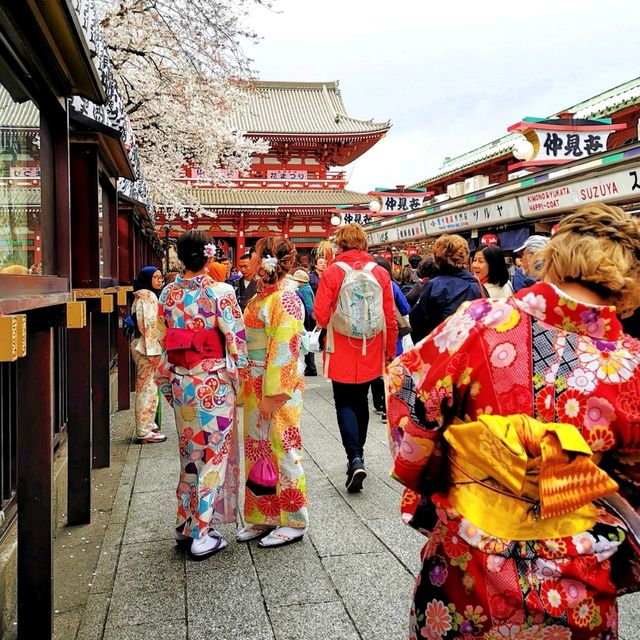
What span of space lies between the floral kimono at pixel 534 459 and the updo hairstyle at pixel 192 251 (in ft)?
6.72

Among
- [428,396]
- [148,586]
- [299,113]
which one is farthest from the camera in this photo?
[299,113]

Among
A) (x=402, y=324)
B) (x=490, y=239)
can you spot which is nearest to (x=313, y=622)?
(x=402, y=324)

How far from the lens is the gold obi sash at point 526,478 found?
1.39 metres

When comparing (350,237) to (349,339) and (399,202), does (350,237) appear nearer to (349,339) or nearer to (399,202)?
(349,339)

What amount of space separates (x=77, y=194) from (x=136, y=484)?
6.94 feet

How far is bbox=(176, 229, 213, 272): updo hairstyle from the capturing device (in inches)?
131

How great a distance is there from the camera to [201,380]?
10.6ft

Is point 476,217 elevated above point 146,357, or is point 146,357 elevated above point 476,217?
point 476,217

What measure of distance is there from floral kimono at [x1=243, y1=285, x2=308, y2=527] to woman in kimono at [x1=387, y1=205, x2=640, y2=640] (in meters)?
1.79

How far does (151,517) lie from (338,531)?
1208mm

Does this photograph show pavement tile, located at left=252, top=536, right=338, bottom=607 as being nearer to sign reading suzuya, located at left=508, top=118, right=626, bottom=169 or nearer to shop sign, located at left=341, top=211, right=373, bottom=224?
sign reading suzuya, located at left=508, top=118, right=626, bottom=169

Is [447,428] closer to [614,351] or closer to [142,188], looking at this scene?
[614,351]

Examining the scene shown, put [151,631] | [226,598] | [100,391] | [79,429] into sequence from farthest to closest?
1. [100,391]
2. [79,429]
3. [226,598]
4. [151,631]

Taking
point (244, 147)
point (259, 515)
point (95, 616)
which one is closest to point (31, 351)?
point (95, 616)
